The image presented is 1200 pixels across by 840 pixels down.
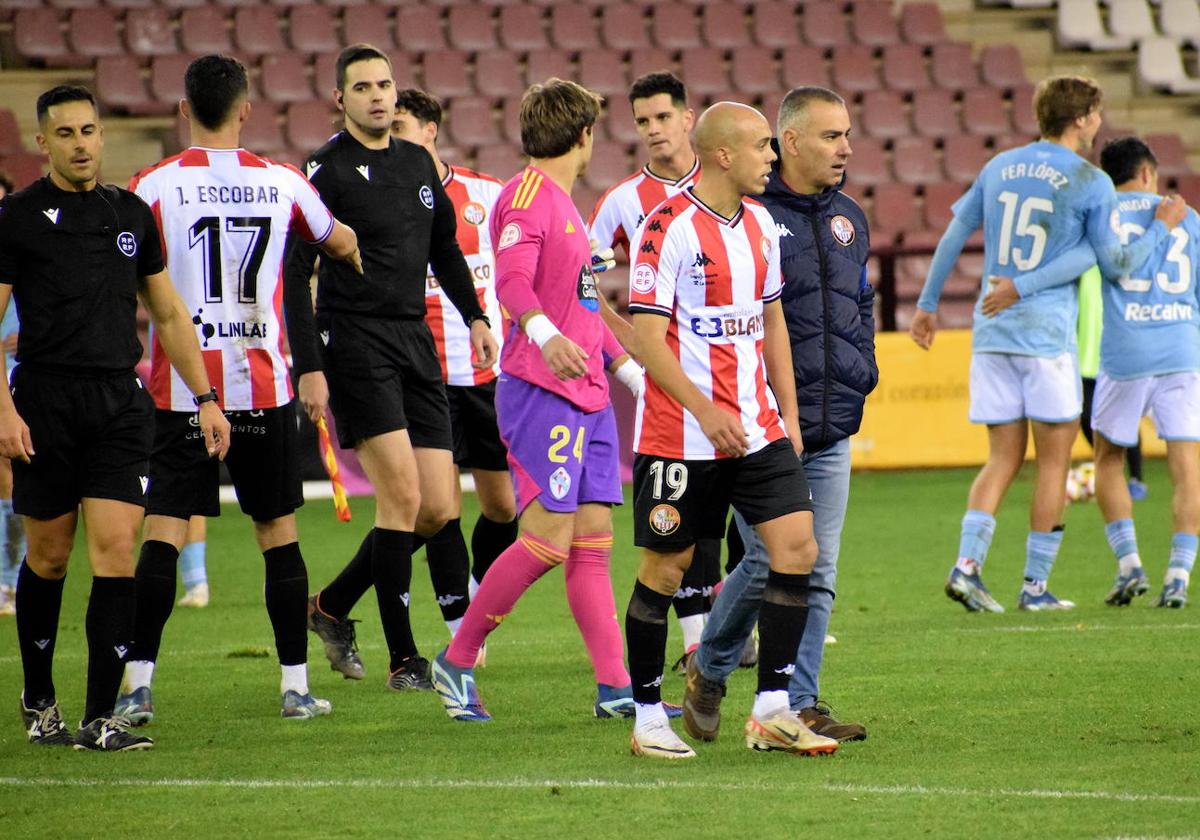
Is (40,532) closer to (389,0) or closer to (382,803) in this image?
(382,803)

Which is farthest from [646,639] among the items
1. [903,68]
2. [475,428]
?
[903,68]

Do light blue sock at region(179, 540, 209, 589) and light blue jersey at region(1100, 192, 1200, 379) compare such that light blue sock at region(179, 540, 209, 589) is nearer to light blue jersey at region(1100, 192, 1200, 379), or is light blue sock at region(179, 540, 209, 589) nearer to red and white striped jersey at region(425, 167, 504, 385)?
red and white striped jersey at region(425, 167, 504, 385)

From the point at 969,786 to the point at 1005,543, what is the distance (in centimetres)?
672

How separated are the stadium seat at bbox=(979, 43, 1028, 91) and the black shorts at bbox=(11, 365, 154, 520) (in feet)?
56.7

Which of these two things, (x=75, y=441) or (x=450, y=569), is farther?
(x=450, y=569)

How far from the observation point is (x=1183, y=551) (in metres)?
8.70

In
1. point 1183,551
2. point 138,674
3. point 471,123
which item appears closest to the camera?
point 138,674

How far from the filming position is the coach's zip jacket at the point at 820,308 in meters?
5.60

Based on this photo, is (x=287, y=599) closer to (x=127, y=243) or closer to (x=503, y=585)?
(x=503, y=585)

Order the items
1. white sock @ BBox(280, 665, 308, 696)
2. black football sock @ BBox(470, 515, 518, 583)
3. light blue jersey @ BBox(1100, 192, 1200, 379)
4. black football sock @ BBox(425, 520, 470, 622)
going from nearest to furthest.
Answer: white sock @ BBox(280, 665, 308, 696) → black football sock @ BBox(425, 520, 470, 622) → black football sock @ BBox(470, 515, 518, 583) → light blue jersey @ BBox(1100, 192, 1200, 379)

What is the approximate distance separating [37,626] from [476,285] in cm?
270

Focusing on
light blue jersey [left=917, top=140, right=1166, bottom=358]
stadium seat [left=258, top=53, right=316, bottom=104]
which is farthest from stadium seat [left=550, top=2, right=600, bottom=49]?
light blue jersey [left=917, top=140, right=1166, bottom=358]

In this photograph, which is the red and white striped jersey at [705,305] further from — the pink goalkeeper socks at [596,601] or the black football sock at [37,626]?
the black football sock at [37,626]

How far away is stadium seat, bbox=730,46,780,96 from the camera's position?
20.1 meters
